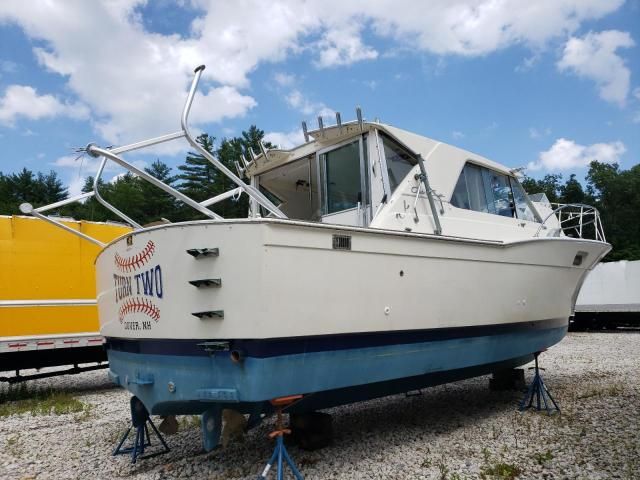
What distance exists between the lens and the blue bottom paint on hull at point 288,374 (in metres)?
3.55

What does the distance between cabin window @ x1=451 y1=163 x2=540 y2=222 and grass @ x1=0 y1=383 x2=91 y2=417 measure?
18.8 ft

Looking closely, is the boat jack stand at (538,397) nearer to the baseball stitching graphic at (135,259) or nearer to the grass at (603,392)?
the grass at (603,392)

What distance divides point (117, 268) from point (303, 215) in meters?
2.85

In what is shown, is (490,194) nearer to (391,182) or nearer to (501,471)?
(391,182)

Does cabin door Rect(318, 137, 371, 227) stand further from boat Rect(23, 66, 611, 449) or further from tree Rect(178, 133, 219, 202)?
tree Rect(178, 133, 219, 202)

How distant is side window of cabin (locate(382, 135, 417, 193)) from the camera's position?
5168mm

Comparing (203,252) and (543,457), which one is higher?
(203,252)

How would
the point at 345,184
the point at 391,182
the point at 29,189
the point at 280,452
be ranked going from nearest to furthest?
the point at 280,452 → the point at 391,182 → the point at 345,184 → the point at 29,189

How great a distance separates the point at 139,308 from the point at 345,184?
2383mm

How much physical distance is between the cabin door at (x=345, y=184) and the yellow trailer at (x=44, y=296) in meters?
4.93

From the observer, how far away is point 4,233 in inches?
312

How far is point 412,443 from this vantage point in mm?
5008

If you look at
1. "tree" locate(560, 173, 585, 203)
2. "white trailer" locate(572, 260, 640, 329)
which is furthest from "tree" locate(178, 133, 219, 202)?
"tree" locate(560, 173, 585, 203)

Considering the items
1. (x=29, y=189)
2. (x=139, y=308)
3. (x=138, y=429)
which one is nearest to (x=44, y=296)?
(x=138, y=429)
